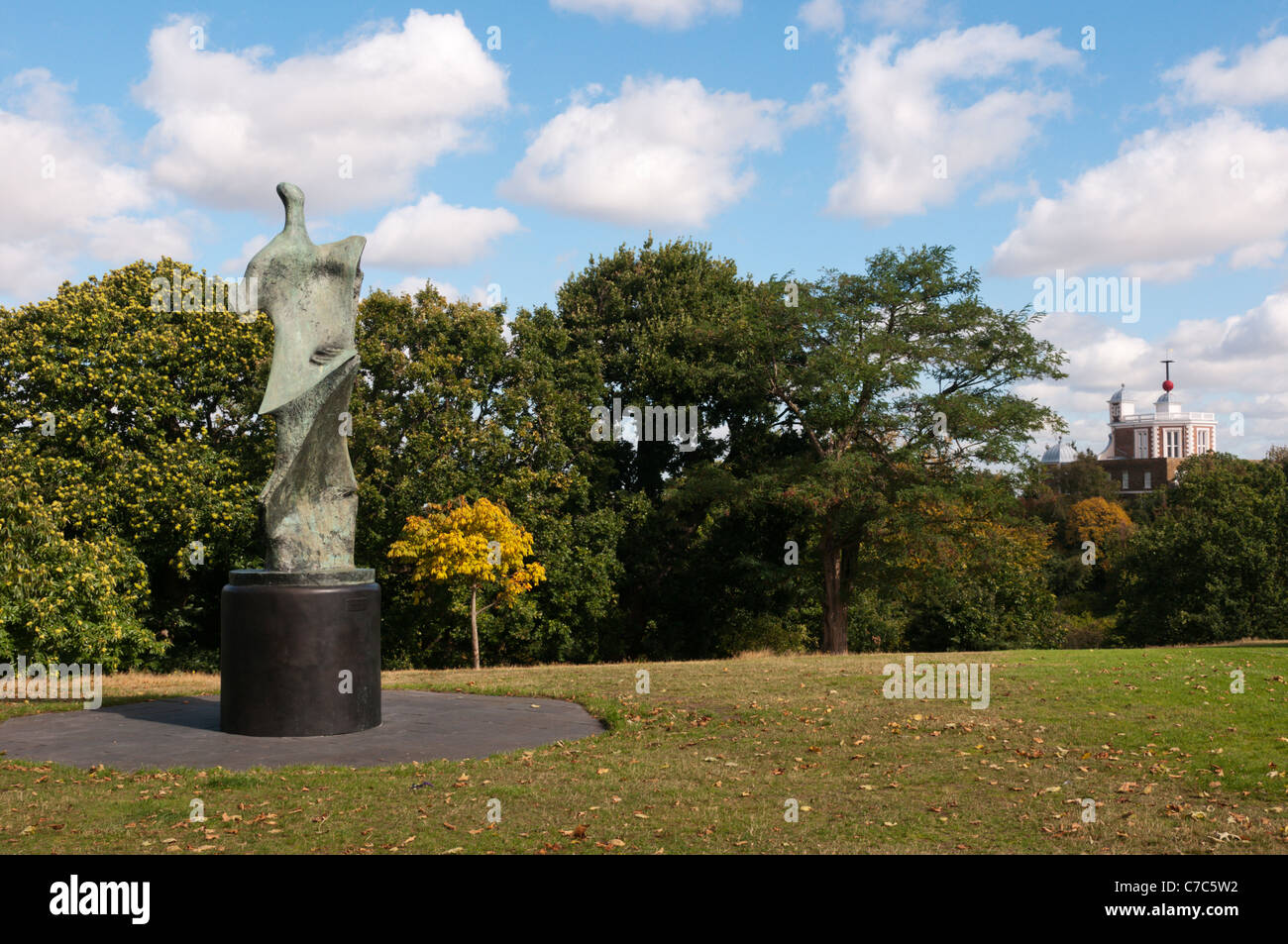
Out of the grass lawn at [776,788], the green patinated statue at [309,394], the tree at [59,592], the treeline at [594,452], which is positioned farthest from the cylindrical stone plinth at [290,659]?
the treeline at [594,452]

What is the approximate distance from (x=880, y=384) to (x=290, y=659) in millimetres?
18572

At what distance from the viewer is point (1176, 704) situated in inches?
500

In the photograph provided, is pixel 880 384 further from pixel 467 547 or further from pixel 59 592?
pixel 59 592

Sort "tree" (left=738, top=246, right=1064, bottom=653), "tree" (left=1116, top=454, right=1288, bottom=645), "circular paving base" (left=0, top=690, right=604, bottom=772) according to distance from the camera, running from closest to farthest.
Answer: "circular paving base" (left=0, top=690, right=604, bottom=772), "tree" (left=738, top=246, right=1064, bottom=653), "tree" (left=1116, top=454, right=1288, bottom=645)

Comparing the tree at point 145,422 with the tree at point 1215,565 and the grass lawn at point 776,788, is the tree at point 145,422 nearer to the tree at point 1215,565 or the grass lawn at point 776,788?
the grass lawn at point 776,788

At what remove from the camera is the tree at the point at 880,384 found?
25547 millimetres

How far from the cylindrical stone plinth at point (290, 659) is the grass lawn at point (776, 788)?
1615 millimetres

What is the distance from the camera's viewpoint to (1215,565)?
41.3m

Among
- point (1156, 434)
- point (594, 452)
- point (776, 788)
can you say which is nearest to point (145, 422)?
point (594, 452)

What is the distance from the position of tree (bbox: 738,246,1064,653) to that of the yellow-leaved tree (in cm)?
700

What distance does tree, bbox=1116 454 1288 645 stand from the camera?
40469 mm

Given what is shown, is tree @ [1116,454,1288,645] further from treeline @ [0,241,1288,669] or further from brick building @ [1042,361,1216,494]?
brick building @ [1042,361,1216,494]

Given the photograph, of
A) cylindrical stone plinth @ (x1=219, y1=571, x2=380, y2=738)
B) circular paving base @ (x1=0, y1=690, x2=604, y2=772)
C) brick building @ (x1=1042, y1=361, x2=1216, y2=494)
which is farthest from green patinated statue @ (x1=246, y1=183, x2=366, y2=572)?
brick building @ (x1=1042, y1=361, x2=1216, y2=494)
